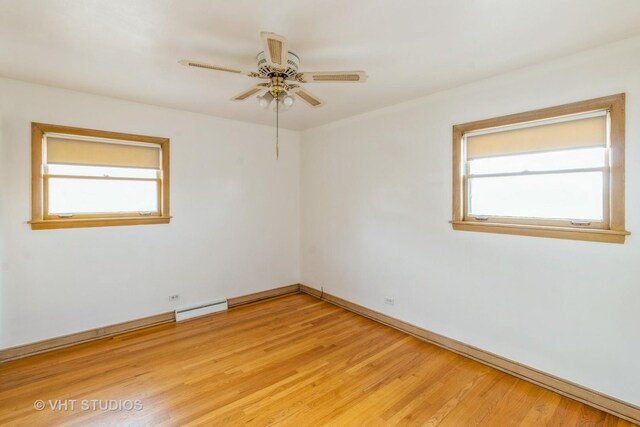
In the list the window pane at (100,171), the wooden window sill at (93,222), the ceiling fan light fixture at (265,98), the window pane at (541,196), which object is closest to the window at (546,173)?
the window pane at (541,196)

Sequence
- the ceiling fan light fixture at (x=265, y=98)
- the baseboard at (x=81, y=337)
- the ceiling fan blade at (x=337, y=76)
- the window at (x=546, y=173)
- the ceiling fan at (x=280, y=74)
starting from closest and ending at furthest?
1. the ceiling fan at (x=280, y=74)
2. the ceiling fan blade at (x=337, y=76)
3. the window at (x=546, y=173)
4. the ceiling fan light fixture at (x=265, y=98)
5. the baseboard at (x=81, y=337)

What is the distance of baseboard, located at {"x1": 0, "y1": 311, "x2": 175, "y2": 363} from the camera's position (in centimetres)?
288

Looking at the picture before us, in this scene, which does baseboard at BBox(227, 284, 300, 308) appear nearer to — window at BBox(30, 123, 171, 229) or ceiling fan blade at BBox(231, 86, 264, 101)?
window at BBox(30, 123, 171, 229)

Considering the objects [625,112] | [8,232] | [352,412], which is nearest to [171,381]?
[352,412]

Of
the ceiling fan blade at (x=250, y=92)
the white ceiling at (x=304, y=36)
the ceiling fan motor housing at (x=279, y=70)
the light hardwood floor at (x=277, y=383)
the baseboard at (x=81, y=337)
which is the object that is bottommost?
the light hardwood floor at (x=277, y=383)

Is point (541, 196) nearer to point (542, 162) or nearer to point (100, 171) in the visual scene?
point (542, 162)

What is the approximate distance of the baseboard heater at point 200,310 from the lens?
3.83 meters

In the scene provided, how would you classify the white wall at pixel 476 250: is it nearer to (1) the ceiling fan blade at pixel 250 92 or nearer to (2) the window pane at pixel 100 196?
(1) the ceiling fan blade at pixel 250 92

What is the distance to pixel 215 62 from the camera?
96.0 inches

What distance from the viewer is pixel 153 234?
368cm

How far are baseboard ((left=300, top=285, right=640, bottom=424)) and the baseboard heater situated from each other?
205 centimetres

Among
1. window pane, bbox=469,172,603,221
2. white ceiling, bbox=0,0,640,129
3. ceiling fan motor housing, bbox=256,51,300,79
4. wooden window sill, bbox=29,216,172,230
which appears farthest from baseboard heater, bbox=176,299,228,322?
window pane, bbox=469,172,603,221

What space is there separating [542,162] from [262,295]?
387 cm

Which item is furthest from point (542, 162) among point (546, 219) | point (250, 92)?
point (250, 92)
